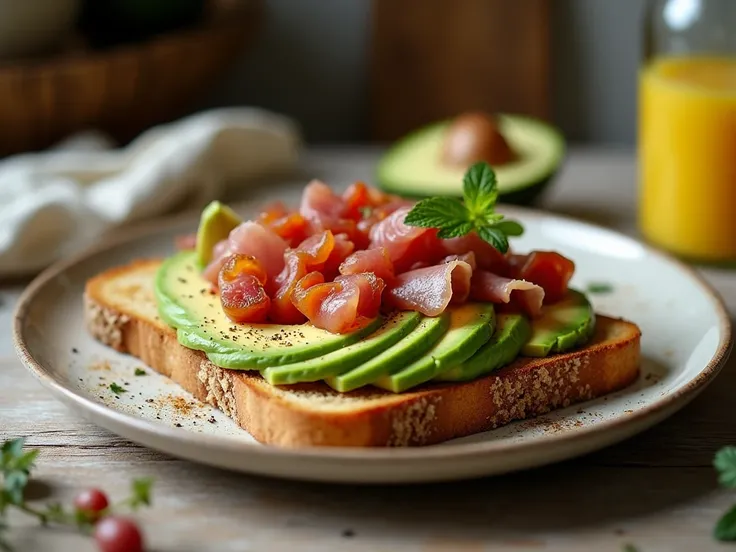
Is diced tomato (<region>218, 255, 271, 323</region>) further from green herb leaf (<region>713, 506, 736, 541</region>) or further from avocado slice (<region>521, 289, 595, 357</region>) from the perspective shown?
green herb leaf (<region>713, 506, 736, 541</region>)

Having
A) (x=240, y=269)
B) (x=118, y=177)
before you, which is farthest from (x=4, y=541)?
(x=118, y=177)

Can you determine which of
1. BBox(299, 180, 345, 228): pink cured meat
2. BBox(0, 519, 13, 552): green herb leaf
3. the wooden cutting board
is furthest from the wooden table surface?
the wooden cutting board

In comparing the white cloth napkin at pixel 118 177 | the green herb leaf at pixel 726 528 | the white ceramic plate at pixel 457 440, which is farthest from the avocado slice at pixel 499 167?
the green herb leaf at pixel 726 528

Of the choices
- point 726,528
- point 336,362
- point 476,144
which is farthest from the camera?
point 476,144

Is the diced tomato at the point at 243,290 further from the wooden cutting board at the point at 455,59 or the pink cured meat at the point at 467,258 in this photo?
the wooden cutting board at the point at 455,59

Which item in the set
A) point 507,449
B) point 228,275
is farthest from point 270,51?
point 507,449

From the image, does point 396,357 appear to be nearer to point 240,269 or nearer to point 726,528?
point 240,269
